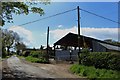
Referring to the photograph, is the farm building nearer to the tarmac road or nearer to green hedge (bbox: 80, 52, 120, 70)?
green hedge (bbox: 80, 52, 120, 70)

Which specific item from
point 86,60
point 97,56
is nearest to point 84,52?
point 86,60

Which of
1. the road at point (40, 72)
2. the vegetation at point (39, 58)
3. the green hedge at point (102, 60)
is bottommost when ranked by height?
the road at point (40, 72)

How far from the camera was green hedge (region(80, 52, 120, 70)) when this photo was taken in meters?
18.7

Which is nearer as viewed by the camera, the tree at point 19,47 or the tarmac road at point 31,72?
the tarmac road at point 31,72

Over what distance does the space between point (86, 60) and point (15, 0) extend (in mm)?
8469

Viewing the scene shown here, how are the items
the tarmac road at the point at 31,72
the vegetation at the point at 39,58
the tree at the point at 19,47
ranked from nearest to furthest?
the tarmac road at the point at 31,72 → the vegetation at the point at 39,58 → the tree at the point at 19,47

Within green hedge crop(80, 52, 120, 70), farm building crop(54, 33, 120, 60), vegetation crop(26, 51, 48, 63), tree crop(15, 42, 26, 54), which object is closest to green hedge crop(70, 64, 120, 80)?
green hedge crop(80, 52, 120, 70)

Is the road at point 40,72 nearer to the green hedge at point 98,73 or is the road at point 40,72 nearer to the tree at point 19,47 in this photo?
the green hedge at point 98,73

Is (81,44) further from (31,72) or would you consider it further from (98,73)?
(98,73)

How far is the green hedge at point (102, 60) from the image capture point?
1869 cm

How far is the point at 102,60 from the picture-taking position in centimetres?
2034

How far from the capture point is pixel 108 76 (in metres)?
17.2

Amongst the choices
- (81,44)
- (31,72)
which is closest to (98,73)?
(31,72)

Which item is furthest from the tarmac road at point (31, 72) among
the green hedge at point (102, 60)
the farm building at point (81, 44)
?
the farm building at point (81, 44)
